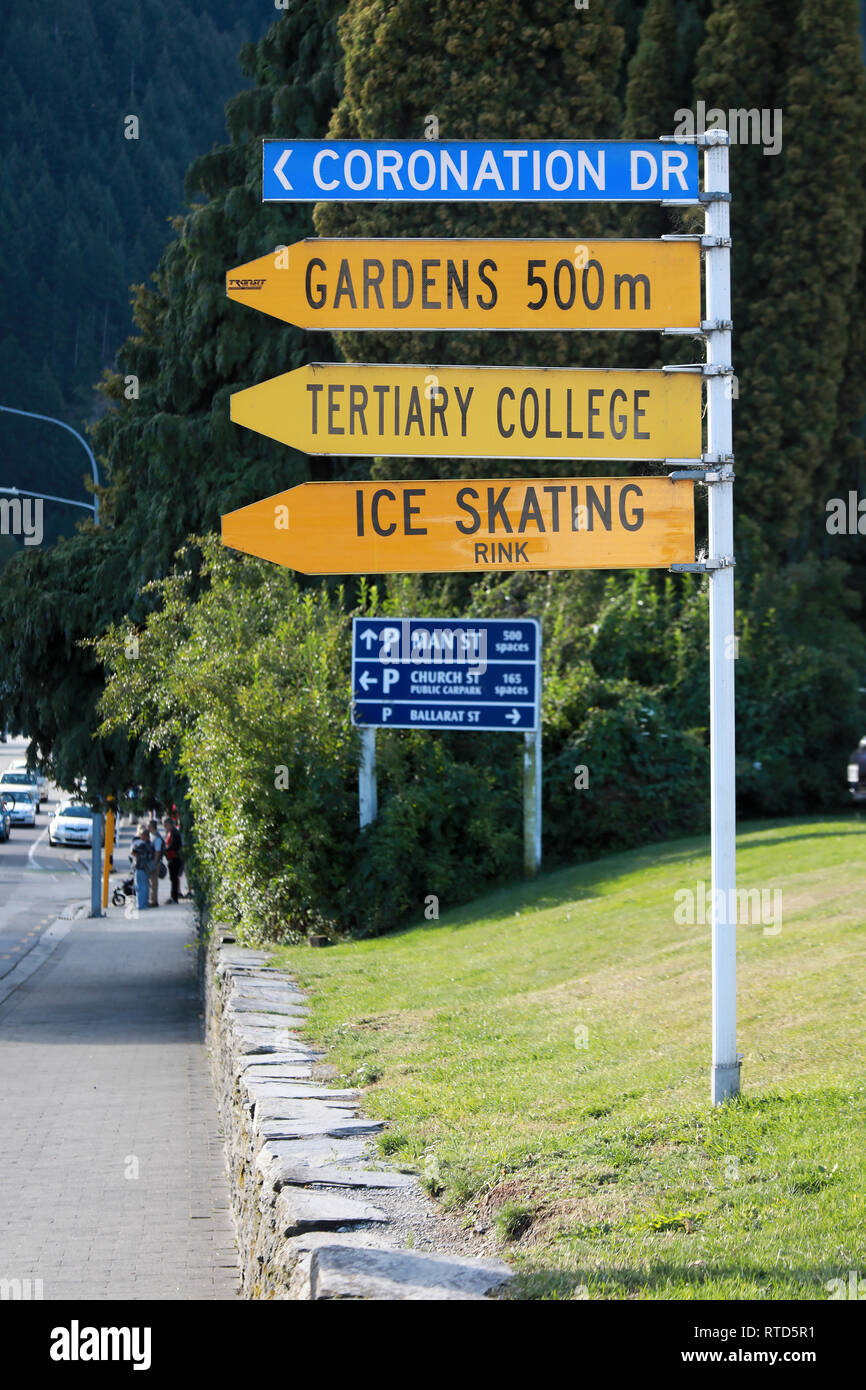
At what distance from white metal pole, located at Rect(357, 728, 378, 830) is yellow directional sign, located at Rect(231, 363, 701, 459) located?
1030 centimetres

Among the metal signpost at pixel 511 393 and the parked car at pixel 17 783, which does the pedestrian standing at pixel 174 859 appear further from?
the metal signpost at pixel 511 393

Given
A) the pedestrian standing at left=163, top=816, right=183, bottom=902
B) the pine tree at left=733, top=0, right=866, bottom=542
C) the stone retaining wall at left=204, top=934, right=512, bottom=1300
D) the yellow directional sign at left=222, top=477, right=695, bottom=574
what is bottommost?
the pedestrian standing at left=163, top=816, right=183, bottom=902

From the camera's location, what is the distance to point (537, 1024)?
9.03m

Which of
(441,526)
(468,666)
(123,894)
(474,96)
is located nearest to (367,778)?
(468,666)

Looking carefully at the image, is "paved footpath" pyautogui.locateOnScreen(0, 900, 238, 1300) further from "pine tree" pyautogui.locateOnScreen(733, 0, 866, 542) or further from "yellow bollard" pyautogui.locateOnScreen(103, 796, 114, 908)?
"yellow bollard" pyautogui.locateOnScreen(103, 796, 114, 908)

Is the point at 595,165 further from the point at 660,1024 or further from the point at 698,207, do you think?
the point at 660,1024

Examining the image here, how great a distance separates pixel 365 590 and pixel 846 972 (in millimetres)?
11291

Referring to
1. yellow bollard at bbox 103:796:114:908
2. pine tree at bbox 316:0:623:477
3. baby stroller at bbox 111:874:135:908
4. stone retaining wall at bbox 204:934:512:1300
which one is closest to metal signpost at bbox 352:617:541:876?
pine tree at bbox 316:0:623:477

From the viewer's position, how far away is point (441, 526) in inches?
231

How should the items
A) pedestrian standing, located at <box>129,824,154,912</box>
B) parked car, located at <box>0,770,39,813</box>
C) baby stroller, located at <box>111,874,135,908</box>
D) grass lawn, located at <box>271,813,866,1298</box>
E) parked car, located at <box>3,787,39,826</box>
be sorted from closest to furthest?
grass lawn, located at <box>271,813,866,1298</box> → pedestrian standing, located at <box>129,824,154,912</box> → baby stroller, located at <box>111,874,135,908</box> → parked car, located at <box>3,787,39,826</box> → parked car, located at <box>0,770,39,813</box>

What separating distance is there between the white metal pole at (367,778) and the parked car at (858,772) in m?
7.40

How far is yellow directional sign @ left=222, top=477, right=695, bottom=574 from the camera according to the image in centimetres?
587

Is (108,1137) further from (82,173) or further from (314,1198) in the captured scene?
(82,173)
